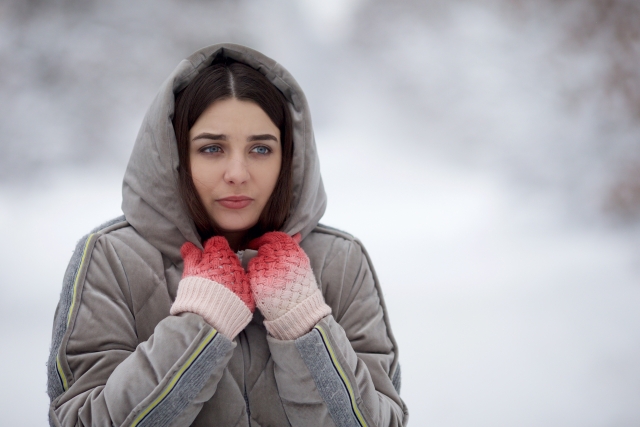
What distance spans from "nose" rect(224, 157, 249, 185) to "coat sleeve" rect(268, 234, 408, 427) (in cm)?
32

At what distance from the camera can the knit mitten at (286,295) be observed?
4.03ft

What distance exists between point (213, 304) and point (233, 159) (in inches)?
13.3

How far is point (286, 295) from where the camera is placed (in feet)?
4.07

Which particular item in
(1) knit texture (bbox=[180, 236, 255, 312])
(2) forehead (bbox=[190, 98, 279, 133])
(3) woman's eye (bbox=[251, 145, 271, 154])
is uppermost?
(2) forehead (bbox=[190, 98, 279, 133])

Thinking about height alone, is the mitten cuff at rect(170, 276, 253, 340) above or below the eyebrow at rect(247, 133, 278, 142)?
below

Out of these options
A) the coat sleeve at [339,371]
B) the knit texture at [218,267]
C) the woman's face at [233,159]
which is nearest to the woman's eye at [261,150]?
the woman's face at [233,159]

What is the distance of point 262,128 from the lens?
1378mm

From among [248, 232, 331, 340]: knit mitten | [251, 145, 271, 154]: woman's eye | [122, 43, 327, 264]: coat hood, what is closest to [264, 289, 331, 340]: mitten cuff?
[248, 232, 331, 340]: knit mitten

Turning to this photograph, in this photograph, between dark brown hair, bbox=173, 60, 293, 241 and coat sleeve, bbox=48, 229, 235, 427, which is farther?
dark brown hair, bbox=173, 60, 293, 241

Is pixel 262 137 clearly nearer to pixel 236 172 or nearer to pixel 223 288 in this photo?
pixel 236 172

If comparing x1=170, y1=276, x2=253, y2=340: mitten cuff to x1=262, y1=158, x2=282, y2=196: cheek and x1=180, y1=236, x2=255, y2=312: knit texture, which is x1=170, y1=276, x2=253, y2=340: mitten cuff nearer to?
x1=180, y1=236, x2=255, y2=312: knit texture

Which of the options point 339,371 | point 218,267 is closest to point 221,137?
point 218,267

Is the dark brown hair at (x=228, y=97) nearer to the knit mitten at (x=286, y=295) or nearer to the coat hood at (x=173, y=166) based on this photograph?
the coat hood at (x=173, y=166)

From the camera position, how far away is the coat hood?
136 cm
